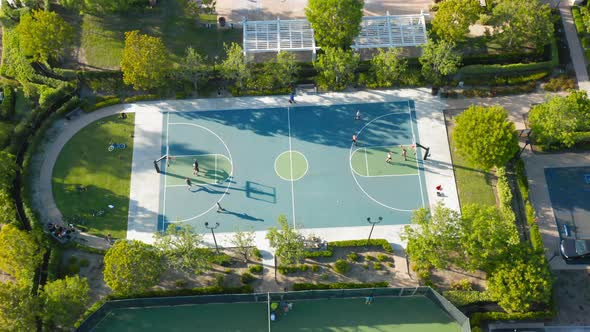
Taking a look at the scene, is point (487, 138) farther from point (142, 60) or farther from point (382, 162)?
point (142, 60)

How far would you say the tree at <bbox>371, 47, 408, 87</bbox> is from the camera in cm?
5294

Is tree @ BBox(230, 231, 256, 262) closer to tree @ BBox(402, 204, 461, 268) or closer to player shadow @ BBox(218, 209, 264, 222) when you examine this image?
player shadow @ BBox(218, 209, 264, 222)

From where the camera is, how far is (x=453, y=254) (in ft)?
146

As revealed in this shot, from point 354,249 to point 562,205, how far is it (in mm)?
20095

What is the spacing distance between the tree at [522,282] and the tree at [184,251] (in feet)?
79.3

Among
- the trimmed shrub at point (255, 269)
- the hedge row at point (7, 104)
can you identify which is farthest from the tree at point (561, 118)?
the hedge row at point (7, 104)

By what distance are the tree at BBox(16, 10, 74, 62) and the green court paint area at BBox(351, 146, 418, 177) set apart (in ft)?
108

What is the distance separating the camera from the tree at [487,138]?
46.5m

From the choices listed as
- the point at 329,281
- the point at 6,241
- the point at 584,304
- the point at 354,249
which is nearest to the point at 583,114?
the point at 584,304

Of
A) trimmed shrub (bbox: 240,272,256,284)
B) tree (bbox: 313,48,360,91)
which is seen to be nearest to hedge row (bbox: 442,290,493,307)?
trimmed shrub (bbox: 240,272,256,284)

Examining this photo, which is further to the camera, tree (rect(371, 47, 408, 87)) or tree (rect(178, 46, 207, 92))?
tree (rect(178, 46, 207, 92))

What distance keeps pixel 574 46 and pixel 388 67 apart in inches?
862

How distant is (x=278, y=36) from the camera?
57.0 meters

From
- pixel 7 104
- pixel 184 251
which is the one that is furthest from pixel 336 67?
pixel 7 104
